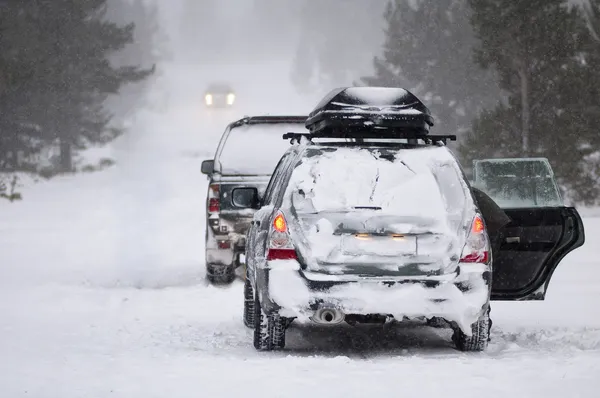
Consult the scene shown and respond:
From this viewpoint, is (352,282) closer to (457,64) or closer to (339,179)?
(339,179)

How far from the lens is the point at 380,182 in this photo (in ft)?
28.3

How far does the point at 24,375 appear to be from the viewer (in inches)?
309

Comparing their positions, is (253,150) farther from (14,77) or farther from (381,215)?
(14,77)

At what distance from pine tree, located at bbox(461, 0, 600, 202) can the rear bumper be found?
73.5 ft

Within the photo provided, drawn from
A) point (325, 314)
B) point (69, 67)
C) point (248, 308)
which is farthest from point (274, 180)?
point (69, 67)

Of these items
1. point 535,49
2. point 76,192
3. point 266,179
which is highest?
point 535,49

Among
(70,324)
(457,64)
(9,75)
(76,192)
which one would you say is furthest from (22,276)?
(457,64)

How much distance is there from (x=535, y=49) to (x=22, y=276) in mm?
19013

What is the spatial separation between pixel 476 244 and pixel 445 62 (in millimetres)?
44903

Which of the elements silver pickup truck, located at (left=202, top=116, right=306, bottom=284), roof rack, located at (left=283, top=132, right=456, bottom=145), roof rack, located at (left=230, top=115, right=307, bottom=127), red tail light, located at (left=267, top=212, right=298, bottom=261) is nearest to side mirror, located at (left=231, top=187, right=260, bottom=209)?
roof rack, located at (left=283, top=132, right=456, bottom=145)

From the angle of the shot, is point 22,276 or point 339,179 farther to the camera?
point 22,276

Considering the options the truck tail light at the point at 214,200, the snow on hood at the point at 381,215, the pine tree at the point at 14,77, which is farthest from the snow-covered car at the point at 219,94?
the snow on hood at the point at 381,215

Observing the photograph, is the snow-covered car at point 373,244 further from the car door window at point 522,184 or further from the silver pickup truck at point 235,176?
the silver pickup truck at point 235,176

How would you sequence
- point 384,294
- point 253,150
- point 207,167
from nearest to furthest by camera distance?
point 384,294, point 253,150, point 207,167
